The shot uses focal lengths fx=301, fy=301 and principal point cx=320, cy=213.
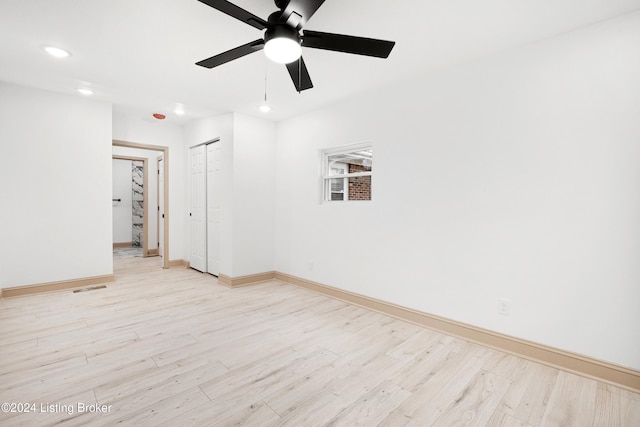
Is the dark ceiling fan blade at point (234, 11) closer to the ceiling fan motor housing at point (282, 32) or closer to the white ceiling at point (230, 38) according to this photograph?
the ceiling fan motor housing at point (282, 32)

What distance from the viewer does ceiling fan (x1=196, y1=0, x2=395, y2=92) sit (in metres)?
1.58

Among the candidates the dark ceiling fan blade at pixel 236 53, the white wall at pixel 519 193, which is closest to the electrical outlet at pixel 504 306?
the white wall at pixel 519 193

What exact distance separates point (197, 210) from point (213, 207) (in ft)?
1.94

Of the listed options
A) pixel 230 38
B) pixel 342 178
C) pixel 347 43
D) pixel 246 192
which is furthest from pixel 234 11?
pixel 246 192

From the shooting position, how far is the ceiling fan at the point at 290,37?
5.19 ft

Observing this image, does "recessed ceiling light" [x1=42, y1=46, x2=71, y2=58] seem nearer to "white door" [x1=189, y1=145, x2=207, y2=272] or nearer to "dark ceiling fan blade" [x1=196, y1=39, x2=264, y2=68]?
"dark ceiling fan blade" [x1=196, y1=39, x2=264, y2=68]

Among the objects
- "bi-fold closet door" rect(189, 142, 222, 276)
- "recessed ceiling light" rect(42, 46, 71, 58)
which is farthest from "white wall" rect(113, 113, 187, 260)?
"recessed ceiling light" rect(42, 46, 71, 58)

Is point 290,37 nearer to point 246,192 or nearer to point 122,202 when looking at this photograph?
point 246,192

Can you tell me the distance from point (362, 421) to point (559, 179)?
2.23 meters

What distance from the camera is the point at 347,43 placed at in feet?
6.13

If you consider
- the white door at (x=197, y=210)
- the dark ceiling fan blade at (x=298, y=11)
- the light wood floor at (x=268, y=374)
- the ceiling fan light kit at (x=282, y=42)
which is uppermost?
the dark ceiling fan blade at (x=298, y=11)

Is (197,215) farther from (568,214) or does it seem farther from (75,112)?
(568,214)

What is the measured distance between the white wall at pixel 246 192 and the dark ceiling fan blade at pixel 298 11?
289cm

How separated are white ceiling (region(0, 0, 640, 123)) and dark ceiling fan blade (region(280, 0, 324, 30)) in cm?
42
